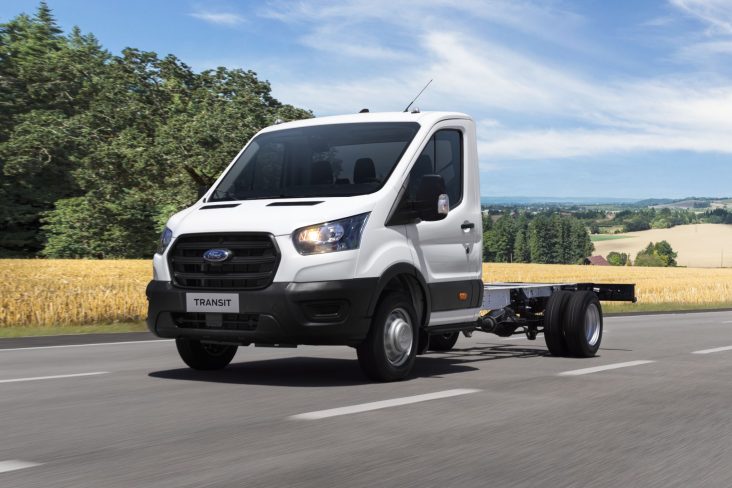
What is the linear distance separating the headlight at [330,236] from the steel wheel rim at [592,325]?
167 inches

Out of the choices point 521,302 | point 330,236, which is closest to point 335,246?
point 330,236

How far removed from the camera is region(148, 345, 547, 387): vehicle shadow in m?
8.68

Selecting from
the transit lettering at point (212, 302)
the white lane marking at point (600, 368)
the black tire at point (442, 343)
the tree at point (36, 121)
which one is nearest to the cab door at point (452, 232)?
the white lane marking at point (600, 368)

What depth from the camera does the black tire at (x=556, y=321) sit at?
11.1 m

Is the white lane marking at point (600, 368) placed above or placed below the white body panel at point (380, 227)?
below

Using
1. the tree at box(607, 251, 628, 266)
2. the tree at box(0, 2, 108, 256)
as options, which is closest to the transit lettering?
the tree at box(0, 2, 108, 256)

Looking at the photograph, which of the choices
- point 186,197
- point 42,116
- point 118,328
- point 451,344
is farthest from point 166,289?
point 42,116

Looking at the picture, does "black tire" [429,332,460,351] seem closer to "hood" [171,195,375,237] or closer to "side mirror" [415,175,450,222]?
"side mirror" [415,175,450,222]

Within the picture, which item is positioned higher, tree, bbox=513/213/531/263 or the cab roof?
the cab roof

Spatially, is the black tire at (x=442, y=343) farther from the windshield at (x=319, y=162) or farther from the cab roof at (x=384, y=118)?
the windshield at (x=319, y=162)

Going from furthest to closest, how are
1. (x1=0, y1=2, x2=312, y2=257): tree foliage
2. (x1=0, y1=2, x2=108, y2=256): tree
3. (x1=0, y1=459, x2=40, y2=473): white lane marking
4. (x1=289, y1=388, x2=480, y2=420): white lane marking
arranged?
(x1=0, y1=2, x2=108, y2=256): tree
(x1=0, y1=2, x2=312, y2=257): tree foliage
(x1=289, y1=388, x2=480, y2=420): white lane marking
(x1=0, y1=459, x2=40, y2=473): white lane marking

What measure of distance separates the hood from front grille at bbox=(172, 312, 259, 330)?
2.26 feet

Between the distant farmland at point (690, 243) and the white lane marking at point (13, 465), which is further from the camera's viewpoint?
the distant farmland at point (690, 243)

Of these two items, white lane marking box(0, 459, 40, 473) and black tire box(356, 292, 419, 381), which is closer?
white lane marking box(0, 459, 40, 473)
